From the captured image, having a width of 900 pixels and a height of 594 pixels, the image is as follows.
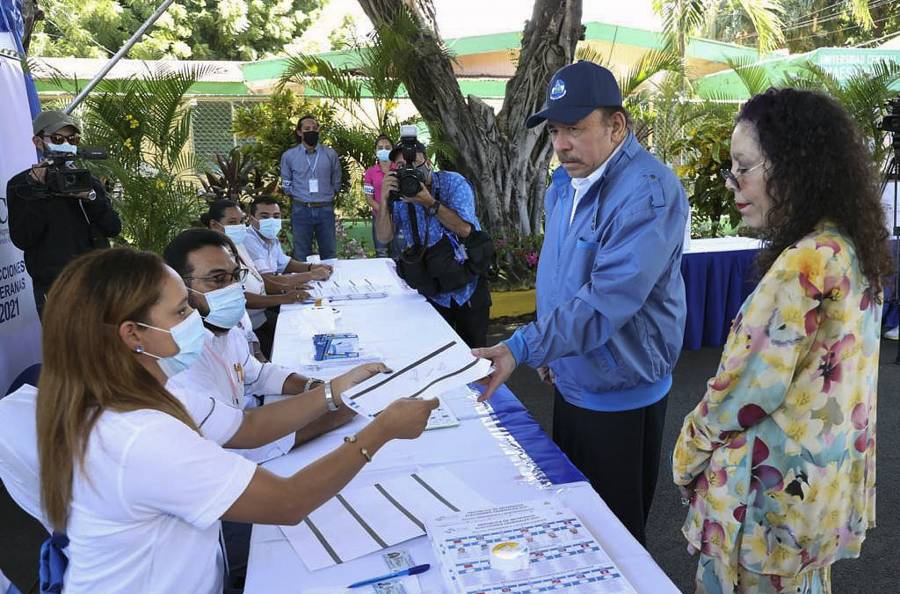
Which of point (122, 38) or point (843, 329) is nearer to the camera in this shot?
point (843, 329)

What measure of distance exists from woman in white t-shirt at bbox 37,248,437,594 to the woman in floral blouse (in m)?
0.82

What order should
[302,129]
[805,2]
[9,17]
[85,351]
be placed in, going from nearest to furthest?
[85,351] → [9,17] → [302,129] → [805,2]

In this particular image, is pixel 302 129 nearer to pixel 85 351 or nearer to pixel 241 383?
pixel 241 383

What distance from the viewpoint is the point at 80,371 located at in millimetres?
1229

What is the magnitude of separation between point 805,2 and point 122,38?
2283 centimetres

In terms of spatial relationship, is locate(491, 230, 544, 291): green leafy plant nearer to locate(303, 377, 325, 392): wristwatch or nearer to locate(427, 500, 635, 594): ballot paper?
locate(303, 377, 325, 392): wristwatch

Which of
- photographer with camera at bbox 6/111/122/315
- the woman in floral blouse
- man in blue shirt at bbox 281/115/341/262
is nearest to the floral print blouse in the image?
the woman in floral blouse

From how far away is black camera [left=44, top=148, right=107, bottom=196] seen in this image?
3768 mm

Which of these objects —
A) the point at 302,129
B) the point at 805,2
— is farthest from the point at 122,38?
the point at 805,2

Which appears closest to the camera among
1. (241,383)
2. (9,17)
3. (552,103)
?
(552,103)

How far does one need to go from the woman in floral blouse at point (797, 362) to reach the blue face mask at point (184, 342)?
1.05 meters

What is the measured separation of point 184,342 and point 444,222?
1.96 meters

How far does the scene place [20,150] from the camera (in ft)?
13.8

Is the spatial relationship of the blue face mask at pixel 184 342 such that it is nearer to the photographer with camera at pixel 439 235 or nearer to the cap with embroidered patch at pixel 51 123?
the photographer with camera at pixel 439 235
